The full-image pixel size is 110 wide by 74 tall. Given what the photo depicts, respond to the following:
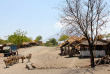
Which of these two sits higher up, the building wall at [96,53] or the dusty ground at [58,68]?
the building wall at [96,53]

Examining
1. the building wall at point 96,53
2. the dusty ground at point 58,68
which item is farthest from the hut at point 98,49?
the dusty ground at point 58,68

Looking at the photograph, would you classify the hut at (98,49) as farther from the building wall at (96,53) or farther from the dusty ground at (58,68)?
the dusty ground at (58,68)

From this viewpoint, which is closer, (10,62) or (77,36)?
(77,36)

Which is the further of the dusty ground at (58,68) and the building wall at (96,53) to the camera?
the building wall at (96,53)

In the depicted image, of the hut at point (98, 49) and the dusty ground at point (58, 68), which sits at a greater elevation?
the hut at point (98, 49)

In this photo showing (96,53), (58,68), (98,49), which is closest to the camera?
(58,68)

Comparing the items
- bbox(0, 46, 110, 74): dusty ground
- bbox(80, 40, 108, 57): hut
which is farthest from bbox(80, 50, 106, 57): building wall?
bbox(0, 46, 110, 74): dusty ground

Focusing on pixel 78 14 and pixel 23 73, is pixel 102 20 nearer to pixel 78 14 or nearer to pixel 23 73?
pixel 78 14

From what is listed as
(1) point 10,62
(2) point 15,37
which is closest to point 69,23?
(1) point 10,62

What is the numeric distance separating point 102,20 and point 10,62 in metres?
13.4

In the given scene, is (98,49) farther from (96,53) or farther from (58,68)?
(58,68)

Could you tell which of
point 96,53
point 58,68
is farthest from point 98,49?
point 58,68

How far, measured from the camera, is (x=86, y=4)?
15.0 meters

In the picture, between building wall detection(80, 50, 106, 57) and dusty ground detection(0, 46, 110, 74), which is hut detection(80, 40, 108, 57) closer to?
building wall detection(80, 50, 106, 57)
